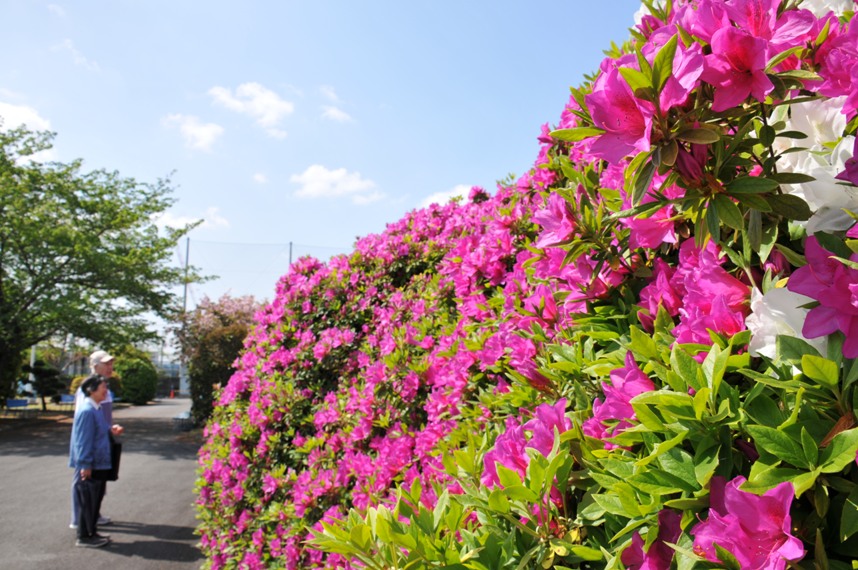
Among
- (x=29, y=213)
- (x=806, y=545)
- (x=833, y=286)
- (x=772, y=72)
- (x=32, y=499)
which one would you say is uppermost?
(x=29, y=213)

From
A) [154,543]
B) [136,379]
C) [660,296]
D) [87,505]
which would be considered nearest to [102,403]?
[87,505]

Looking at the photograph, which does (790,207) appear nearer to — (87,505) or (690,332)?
(690,332)

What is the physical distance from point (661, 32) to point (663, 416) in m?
0.58

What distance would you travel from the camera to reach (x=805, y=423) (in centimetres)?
79

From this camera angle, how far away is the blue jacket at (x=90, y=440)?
21.7 ft

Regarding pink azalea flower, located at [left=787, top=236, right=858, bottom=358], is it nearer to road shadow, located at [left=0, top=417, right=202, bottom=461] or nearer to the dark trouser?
the dark trouser

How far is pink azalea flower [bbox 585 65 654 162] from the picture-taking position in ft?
2.74

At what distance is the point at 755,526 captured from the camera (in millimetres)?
758

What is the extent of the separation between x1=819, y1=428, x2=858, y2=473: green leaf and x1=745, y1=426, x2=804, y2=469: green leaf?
2 centimetres

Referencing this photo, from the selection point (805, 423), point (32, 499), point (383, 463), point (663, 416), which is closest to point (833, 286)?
point (805, 423)

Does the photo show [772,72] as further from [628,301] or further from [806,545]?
[806,545]

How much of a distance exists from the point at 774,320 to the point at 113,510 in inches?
376

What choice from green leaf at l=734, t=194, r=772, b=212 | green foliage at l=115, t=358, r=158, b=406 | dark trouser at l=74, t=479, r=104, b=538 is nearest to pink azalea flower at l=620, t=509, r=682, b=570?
green leaf at l=734, t=194, r=772, b=212

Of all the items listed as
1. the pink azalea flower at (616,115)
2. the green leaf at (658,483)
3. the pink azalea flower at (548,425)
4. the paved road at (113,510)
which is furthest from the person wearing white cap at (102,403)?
the pink azalea flower at (616,115)
